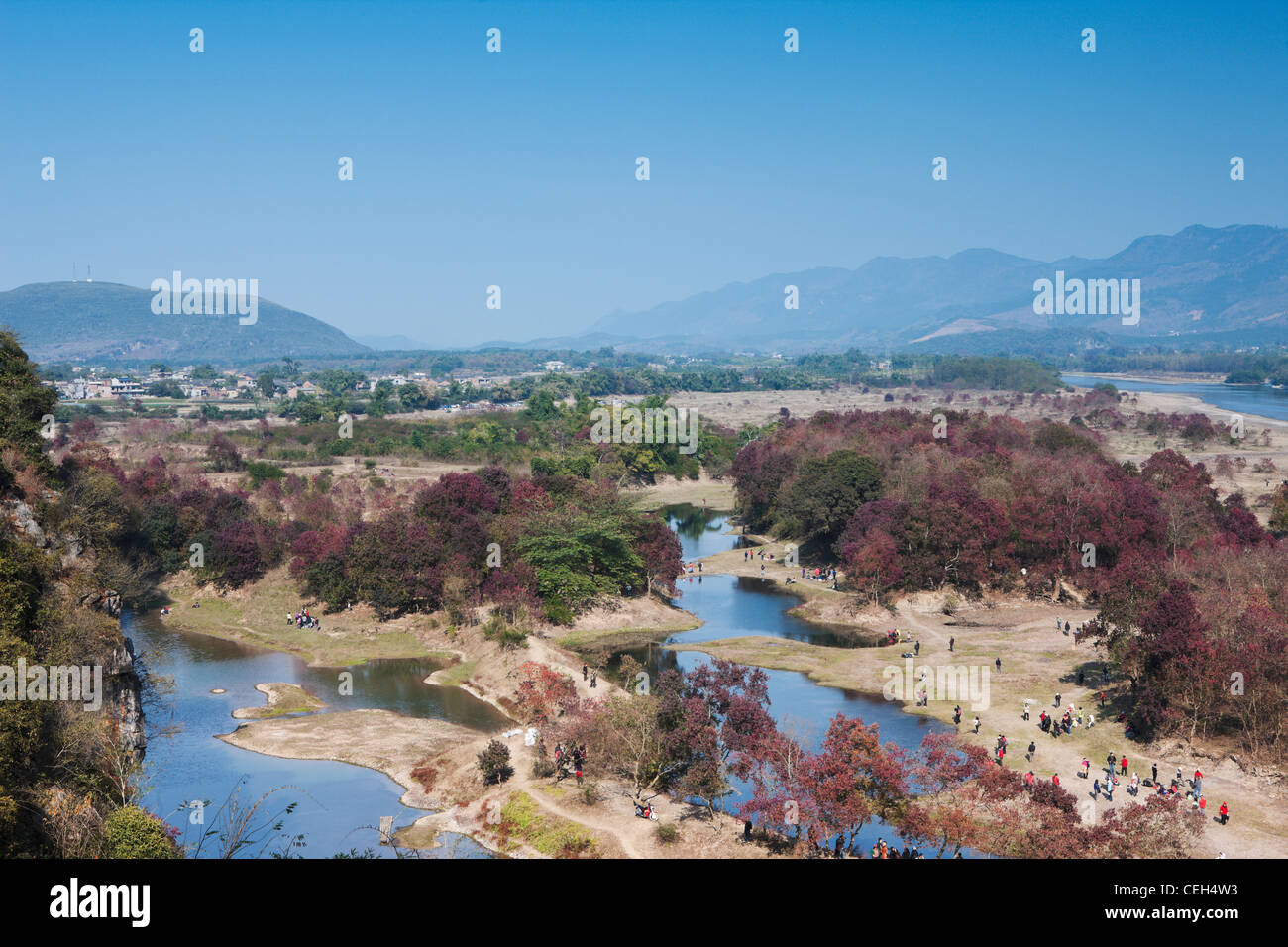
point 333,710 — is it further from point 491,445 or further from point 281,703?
point 491,445

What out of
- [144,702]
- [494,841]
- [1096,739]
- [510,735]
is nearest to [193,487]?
[144,702]

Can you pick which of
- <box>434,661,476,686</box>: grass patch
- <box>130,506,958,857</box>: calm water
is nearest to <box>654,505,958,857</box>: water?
<box>130,506,958,857</box>: calm water

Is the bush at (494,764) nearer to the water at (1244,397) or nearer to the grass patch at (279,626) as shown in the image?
the grass patch at (279,626)

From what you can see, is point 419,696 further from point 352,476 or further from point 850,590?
point 352,476

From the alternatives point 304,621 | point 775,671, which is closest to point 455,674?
point 304,621

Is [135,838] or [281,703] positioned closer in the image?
[135,838]

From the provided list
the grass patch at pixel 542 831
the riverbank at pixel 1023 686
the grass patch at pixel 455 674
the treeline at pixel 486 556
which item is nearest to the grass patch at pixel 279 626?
the treeline at pixel 486 556

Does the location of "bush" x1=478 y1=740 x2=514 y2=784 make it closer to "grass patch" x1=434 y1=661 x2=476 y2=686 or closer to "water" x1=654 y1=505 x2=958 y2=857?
"water" x1=654 y1=505 x2=958 y2=857
